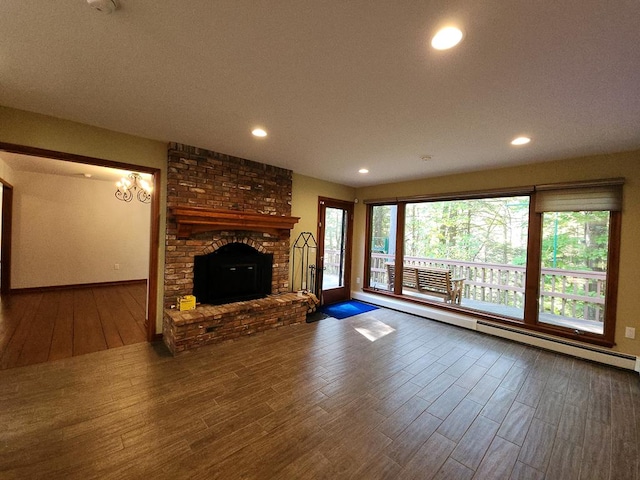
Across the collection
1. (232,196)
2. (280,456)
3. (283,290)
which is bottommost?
(280,456)

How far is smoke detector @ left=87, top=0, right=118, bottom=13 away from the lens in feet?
4.21

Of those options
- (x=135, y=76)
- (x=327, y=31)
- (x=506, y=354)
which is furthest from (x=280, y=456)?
(x=506, y=354)

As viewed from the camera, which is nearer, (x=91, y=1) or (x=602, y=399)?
(x=91, y=1)

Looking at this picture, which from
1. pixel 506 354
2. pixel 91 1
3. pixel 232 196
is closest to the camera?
pixel 91 1

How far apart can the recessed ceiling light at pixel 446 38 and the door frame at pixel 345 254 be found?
3.83 m

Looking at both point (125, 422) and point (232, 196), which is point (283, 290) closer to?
point (232, 196)

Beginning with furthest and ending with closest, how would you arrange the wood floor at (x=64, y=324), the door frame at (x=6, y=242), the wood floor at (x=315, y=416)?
the door frame at (x=6, y=242) → the wood floor at (x=64, y=324) → the wood floor at (x=315, y=416)

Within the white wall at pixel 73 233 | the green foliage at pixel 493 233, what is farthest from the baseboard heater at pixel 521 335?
the white wall at pixel 73 233

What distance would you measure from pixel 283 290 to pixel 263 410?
8.22 ft

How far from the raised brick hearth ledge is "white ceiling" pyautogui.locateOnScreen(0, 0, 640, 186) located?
7.18 ft

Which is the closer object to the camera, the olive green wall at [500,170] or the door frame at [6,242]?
the olive green wall at [500,170]

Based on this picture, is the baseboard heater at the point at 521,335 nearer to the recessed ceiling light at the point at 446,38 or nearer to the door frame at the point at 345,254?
the door frame at the point at 345,254

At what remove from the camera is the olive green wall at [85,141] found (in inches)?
103

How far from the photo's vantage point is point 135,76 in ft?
6.37
